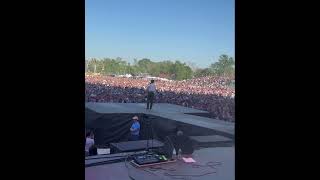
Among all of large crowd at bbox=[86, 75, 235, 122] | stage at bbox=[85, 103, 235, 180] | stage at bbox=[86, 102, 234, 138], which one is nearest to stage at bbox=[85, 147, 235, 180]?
stage at bbox=[85, 103, 235, 180]

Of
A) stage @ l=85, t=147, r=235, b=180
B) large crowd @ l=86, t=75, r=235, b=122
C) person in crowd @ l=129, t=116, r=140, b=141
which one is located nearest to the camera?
stage @ l=85, t=147, r=235, b=180

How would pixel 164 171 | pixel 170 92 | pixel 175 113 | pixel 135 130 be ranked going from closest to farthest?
1. pixel 164 171
2. pixel 135 130
3. pixel 175 113
4. pixel 170 92

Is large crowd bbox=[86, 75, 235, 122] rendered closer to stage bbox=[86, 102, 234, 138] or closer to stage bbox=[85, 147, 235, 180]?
stage bbox=[86, 102, 234, 138]

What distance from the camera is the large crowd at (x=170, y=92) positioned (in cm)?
432

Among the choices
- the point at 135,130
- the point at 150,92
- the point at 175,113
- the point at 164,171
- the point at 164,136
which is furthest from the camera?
the point at 150,92

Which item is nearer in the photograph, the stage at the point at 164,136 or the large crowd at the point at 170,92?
the stage at the point at 164,136

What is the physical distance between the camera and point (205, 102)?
4.96m

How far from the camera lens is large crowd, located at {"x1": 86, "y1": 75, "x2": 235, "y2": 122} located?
4320 millimetres

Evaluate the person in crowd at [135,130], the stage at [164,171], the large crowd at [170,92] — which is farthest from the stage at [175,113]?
the stage at [164,171]

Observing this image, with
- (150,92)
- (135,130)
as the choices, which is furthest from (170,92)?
(135,130)

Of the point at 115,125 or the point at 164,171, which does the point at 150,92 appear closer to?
the point at 115,125

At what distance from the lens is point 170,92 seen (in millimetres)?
5586

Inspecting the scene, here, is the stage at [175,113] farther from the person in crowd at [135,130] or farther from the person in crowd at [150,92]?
the person in crowd at [135,130]
